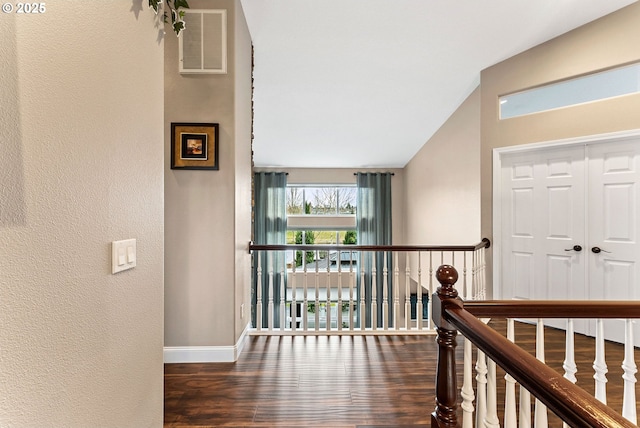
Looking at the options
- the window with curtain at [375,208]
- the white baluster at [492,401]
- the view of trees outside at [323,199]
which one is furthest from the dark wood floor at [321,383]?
the view of trees outside at [323,199]

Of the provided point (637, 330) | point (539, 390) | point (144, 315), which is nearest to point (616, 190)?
point (637, 330)

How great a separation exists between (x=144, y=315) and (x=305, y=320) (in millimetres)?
2149

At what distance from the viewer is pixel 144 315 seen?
4.11ft

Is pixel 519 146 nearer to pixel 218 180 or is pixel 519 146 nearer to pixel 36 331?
pixel 218 180

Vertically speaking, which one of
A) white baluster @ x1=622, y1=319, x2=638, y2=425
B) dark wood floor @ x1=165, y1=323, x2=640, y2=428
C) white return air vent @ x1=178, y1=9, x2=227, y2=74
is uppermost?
white return air vent @ x1=178, y1=9, x2=227, y2=74

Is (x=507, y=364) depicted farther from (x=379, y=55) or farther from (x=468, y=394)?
(x=379, y=55)

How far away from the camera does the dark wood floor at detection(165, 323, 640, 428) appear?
195cm

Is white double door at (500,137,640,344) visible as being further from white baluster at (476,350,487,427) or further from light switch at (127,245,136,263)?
light switch at (127,245,136,263)

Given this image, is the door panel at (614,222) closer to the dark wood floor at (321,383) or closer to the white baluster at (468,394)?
the dark wood floor at (321,383)

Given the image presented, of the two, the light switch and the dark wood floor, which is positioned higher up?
the light switch

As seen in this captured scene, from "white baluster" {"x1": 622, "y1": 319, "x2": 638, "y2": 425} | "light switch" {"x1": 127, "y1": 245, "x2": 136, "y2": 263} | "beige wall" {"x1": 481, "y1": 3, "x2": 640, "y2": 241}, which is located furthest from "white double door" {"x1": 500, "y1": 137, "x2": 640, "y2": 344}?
"light switch" {"x1": 127, "y1": 245, "x2": 136, "y2": 263}

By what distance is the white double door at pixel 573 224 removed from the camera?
3129 mm

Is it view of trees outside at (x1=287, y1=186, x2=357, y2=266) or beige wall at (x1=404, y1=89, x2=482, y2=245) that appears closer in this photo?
beige wall at (x1=404, y1=89, x2=482, y2=245)

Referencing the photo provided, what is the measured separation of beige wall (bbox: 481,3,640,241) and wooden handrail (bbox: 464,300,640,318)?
260 centimetres
